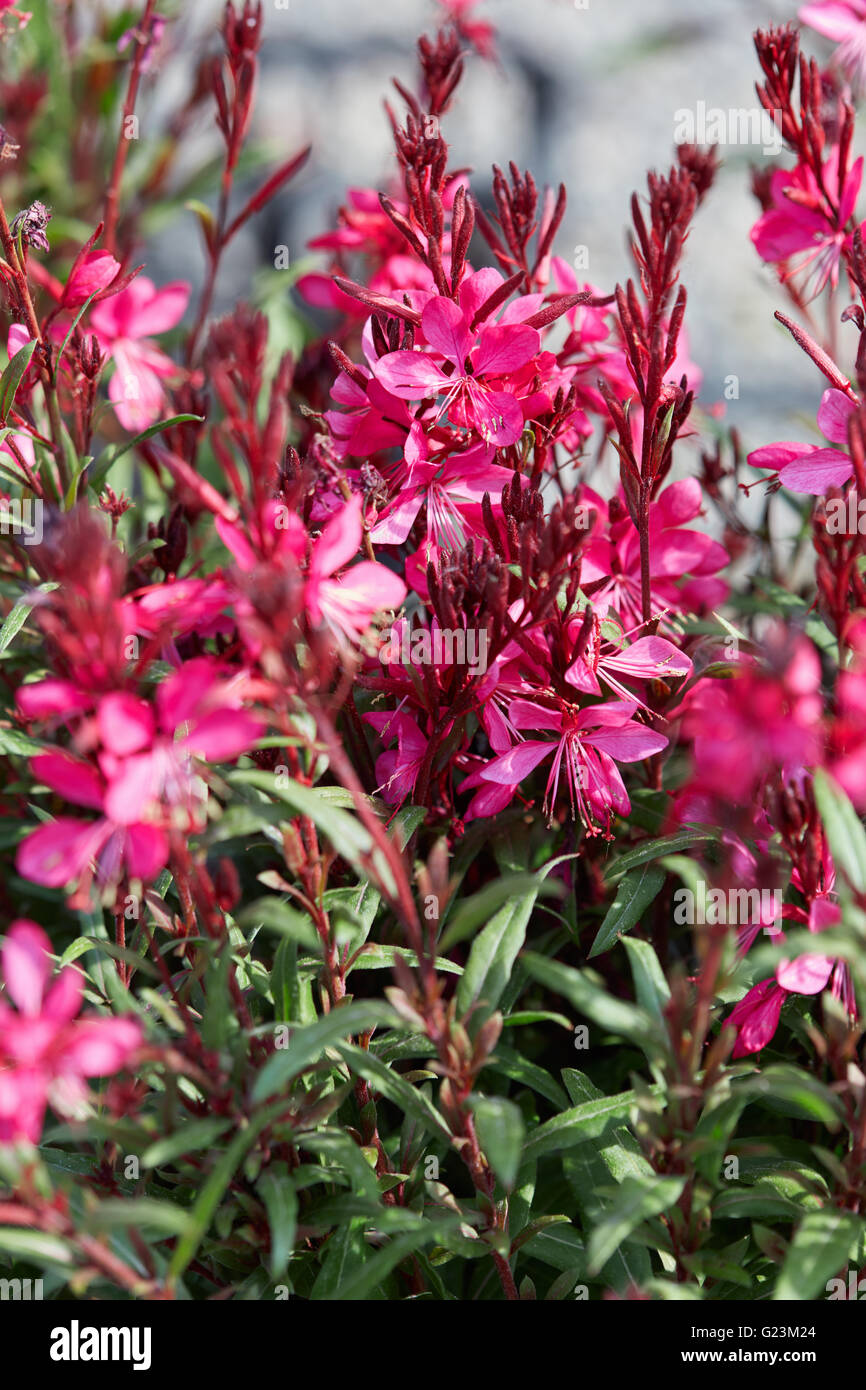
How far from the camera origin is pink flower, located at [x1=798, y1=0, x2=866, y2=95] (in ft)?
3.64

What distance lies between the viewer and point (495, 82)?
2.80 metres

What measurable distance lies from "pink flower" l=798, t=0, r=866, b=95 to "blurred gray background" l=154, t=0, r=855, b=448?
5.06 ft

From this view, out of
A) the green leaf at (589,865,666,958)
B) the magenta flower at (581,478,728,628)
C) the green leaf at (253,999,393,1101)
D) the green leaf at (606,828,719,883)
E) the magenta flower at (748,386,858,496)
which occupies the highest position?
the magenta flower at (748,386,858,496)

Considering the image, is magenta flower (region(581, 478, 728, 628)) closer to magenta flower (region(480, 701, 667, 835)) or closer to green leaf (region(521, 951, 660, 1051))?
magenta flower (region(480, 701, 667, 835))

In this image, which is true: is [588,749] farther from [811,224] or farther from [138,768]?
[811,224]

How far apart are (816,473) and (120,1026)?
79 centimetres

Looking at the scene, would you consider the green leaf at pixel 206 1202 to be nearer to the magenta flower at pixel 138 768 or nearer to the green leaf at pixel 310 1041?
the green leaf at pixel 310 1041

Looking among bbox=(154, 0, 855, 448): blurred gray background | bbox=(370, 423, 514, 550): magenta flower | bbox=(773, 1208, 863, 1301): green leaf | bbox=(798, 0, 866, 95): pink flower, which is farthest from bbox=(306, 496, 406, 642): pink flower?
bbox=(154, 0, 855, 448): blurred gray background

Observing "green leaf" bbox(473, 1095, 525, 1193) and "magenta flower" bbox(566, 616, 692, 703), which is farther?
"magenta flower" bbox(566, 616, 692, 703)

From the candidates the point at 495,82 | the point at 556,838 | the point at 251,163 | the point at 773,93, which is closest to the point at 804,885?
the point at 556,838

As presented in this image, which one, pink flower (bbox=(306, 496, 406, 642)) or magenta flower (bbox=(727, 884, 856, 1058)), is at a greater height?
pink flower (bbox=(306, 496, 406, 642))

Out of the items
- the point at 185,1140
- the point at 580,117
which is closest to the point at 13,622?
the point at 185,1140

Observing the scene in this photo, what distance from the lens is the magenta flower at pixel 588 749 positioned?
3.56ft
